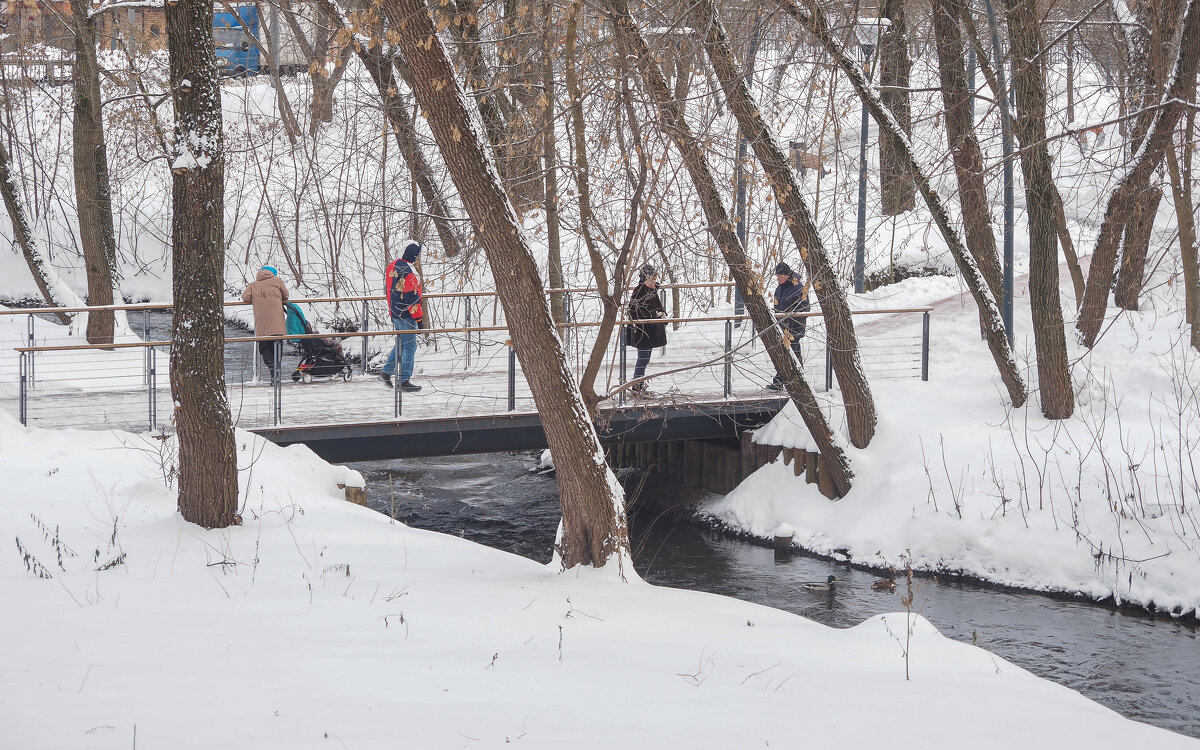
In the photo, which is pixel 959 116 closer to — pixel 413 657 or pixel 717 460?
pixel 717 460

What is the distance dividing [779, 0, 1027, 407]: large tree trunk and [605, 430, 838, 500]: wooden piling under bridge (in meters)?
2.60

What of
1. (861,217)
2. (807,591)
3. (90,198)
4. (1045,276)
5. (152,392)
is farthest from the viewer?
(861,217)

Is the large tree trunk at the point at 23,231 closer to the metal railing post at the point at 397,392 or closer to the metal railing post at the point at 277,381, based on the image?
the metal railing post at the point at 277,381

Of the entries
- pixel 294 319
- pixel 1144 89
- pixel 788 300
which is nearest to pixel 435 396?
pixel 294 319

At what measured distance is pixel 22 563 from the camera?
21.5 ft

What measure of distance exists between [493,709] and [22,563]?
3700mm

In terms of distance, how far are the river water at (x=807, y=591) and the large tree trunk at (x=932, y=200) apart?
128 inches

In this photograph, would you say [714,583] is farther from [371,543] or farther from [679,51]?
[679,51]

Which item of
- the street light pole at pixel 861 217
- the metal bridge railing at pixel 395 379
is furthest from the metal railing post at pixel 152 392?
the street light pole at pixel 861 217

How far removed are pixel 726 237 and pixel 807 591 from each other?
399cm

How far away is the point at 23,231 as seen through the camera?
19.1 metres

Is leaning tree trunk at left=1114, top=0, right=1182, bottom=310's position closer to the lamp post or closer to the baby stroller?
the lamp post

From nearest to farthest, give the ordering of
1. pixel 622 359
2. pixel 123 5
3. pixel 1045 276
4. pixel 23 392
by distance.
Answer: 1. pixel 23 392
2. pixel 1045 276
3. pixel 622 359
4. pixel 123 5

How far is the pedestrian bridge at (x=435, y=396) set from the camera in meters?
11.3
